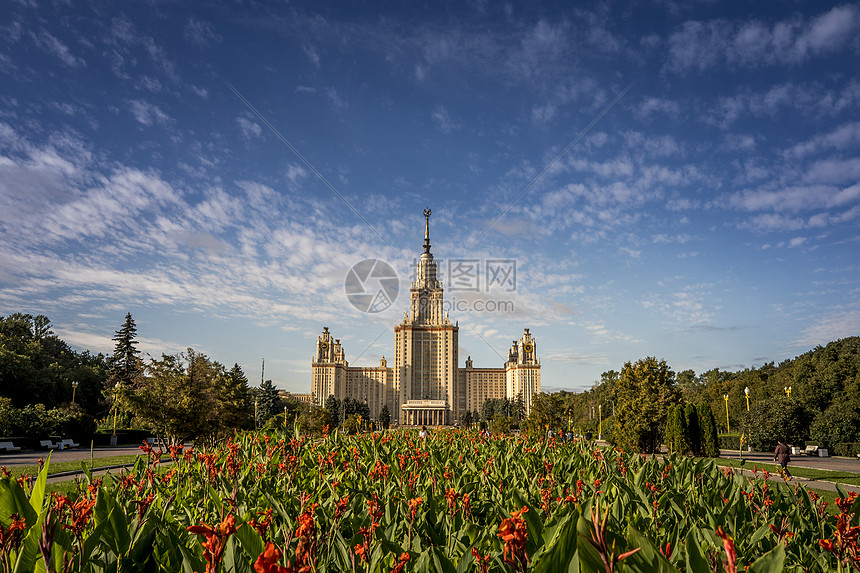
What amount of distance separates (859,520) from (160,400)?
67.0 ft

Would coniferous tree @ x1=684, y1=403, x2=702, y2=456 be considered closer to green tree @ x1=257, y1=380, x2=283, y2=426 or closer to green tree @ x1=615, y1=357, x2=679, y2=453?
green tree @ x1=615, y1=357, x2=679, y2=453

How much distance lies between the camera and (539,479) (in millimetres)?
4887

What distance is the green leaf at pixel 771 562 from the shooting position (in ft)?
5.37

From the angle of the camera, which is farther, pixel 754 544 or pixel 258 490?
pixel 258 490

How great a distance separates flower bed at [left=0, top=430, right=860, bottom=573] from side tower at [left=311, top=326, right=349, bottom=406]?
138651 mm

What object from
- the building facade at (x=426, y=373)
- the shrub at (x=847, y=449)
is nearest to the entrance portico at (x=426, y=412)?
the building facade at (x=426, y=373)

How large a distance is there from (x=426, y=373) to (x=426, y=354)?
5132 millimetres

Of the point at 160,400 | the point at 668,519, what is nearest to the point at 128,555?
the point at 668,519

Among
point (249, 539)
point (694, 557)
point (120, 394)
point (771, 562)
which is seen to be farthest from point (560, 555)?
point (120, 394)

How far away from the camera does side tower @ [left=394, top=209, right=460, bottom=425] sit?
137 m

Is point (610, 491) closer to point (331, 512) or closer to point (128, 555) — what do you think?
point (331, 512)

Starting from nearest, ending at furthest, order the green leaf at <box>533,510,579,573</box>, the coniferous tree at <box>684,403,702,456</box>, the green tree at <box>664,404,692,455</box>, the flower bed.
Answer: the green leaf at <box>533,510,579,573</box> → the flower bed → the green tree at <box>664,404,692,455</box> → the coniferous tree at <box>684,403,702,456</box>

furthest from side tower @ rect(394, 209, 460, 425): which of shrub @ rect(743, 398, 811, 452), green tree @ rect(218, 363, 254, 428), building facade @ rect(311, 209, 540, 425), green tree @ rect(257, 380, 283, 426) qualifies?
green tree @ rect(218, 363, 254, 428)

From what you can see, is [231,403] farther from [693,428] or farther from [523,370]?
[523,370]
